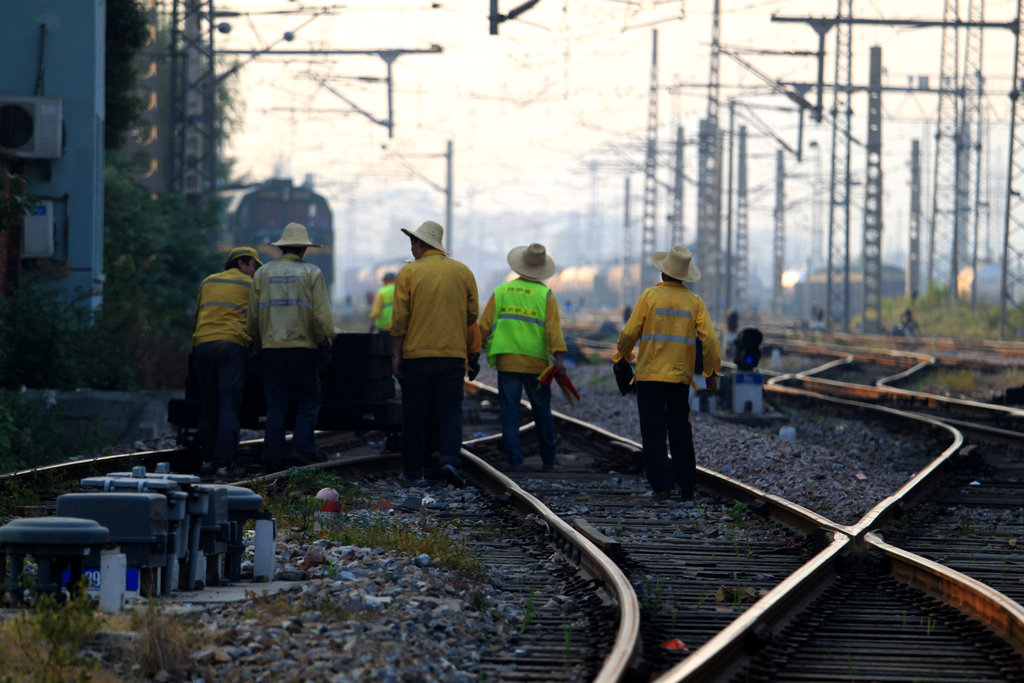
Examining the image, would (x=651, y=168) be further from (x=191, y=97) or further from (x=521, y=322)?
(x=521, y=322)

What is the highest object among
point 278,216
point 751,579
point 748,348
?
point 278,216

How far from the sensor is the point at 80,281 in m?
17.8

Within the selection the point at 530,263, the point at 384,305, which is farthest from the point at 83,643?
the point at 384,305

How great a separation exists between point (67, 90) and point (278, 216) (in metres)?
19.7

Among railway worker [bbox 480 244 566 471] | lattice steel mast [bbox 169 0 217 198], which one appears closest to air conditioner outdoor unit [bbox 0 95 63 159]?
railway worker [bbox 480 244 566 471]

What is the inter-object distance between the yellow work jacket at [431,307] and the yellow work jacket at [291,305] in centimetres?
59

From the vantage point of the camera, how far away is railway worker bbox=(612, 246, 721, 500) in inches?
369

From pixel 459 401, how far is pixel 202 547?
440 cm

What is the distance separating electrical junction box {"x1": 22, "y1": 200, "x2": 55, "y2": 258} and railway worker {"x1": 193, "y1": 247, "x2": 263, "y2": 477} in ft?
21.0

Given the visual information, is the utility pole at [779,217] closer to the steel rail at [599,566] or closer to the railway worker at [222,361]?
the railway worker at [222,361]

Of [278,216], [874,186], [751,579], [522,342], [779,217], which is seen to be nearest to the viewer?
[751,579]

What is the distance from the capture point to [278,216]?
3756 centimetres

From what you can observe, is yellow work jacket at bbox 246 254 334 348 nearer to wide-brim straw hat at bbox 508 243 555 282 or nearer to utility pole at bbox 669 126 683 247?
wide-brim straw hat at bbox 508 243 555 282

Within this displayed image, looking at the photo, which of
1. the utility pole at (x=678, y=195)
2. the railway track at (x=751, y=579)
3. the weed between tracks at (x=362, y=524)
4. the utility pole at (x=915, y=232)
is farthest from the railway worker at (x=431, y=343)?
the utility pole at (x=915, y=232)
